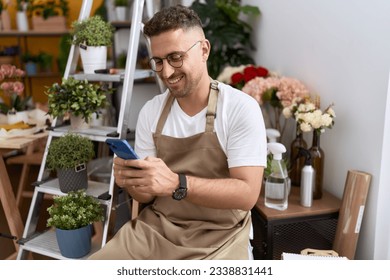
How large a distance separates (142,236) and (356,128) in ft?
3.68

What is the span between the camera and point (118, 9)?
4.29 meters

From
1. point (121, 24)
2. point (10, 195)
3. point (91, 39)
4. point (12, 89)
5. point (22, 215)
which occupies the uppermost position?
point (121, 24)

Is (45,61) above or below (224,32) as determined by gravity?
below

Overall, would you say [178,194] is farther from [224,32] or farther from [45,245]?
[224,32]

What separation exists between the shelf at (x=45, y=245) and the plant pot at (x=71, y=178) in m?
0.30

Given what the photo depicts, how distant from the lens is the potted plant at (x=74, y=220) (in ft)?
6.36

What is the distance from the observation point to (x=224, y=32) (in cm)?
289

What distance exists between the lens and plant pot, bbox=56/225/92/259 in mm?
1937

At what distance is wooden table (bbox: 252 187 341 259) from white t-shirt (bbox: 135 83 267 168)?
55cm

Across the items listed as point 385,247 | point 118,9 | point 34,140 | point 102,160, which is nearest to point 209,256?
point 385,247

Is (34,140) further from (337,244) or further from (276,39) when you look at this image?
(337,244)

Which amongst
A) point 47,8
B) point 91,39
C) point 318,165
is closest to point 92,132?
point 91,39

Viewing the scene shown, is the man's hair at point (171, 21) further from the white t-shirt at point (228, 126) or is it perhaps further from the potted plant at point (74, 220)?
the potted plant at point (74, 220)

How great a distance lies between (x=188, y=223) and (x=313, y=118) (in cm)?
82
